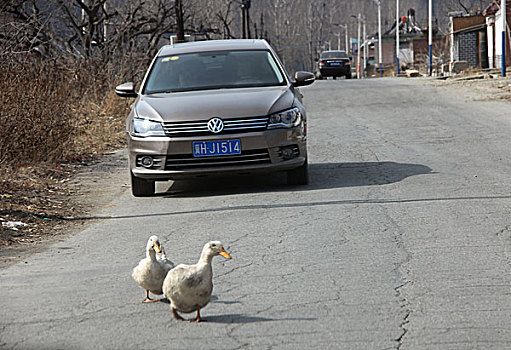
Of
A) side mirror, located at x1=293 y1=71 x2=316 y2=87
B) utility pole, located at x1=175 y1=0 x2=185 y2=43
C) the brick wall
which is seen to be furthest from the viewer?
the brick wall

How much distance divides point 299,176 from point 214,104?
1.27m

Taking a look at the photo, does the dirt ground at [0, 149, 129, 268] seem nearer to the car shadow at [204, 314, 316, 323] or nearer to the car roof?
the car roof

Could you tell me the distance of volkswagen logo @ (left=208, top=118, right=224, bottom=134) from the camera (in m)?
8.49

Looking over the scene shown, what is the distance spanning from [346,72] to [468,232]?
52.8 metres

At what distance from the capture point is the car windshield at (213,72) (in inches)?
379

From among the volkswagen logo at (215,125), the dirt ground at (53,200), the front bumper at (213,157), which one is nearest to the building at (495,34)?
the dirt ground at (53,200)

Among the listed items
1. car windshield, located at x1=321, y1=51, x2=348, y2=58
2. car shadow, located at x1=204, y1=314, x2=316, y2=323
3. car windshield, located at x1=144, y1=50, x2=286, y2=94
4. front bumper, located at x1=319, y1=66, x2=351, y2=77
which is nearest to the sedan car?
car windshield, located at x1=144, y1=50, x2=286, y2=94

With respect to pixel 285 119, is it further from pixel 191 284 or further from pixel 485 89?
pixel 485 89

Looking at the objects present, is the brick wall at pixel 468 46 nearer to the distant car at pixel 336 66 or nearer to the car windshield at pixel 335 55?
the distant car at pixel 336 66

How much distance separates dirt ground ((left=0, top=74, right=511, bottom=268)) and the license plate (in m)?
1.19

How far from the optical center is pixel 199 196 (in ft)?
29.5

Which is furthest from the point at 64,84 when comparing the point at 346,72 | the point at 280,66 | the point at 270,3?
the point at 270,3

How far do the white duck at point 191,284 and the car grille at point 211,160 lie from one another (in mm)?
4294

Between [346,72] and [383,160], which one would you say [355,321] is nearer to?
[383,160]
